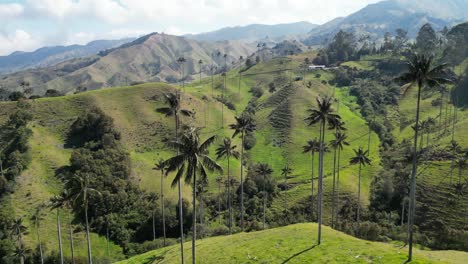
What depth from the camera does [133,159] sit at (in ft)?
418

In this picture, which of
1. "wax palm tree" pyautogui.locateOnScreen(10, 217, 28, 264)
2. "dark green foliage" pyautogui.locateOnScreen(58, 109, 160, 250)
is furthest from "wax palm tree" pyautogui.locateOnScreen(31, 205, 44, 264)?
"dark green foliage" pyautogui.locateOnScreen(58, 109, 160, 250)

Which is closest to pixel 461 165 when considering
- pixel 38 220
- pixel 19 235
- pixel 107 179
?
pixel 107 179

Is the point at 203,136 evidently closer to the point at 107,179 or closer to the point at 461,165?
the point at 107,179

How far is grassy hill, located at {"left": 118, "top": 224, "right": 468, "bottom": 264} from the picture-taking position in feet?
146

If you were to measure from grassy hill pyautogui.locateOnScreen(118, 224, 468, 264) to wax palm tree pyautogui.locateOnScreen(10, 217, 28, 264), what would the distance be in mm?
36033

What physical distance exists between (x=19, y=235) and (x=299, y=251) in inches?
2728

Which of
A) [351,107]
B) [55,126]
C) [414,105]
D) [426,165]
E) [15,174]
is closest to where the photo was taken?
[15,174]

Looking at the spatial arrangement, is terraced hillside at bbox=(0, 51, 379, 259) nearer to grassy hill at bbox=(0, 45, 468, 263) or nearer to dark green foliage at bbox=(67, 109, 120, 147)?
grassy hill at bbox=(0, 45, 468, 263)

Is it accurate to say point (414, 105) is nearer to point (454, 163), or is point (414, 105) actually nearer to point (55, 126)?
point (454, 163)

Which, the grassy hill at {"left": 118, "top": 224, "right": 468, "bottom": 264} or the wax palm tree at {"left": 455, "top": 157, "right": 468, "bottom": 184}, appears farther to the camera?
the wax palm tree at {"left": 455, "top": 157, "right": 468, "bottom": 184}

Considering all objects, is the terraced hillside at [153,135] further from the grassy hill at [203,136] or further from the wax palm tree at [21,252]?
the wax palm tree at [21,252]

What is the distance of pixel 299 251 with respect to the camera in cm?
4897

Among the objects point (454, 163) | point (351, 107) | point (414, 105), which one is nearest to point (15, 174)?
point (454, 163)

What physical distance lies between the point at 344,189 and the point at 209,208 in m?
42.5
